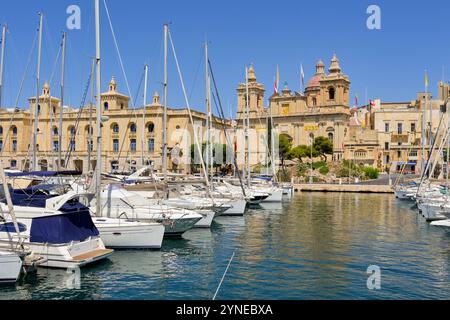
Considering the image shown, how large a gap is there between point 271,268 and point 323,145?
73.4m

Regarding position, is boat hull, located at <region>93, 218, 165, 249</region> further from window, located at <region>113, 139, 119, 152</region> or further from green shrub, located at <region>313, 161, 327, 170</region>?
green shrub, located at <region>313, 161, 327, 170</region>

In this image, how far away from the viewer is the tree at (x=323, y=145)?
90000 mm

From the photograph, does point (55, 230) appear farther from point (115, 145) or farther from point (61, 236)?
point (115, 145)

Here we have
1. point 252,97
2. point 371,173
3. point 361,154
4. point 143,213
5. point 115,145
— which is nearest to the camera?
point 143,213

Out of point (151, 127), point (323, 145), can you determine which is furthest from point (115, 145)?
point (323, 145)

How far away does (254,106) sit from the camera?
105 m

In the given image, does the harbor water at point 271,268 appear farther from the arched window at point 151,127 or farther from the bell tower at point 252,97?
the bell tower at point 252,97

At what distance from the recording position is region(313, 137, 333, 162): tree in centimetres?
9000

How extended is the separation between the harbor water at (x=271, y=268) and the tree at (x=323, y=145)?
6072 cm

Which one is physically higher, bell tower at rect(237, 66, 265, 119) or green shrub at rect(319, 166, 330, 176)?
bell tower at rect(237, 66, 265, 119)

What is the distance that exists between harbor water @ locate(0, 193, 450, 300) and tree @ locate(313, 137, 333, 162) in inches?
2390

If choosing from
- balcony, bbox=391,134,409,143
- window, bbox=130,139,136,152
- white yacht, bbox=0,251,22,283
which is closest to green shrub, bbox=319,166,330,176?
balcony, bbox=391,134,409,143

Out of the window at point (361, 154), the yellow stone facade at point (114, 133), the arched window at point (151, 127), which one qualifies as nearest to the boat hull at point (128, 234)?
the yellow stone facade at point (114, 133)

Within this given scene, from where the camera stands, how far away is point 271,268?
1836 centimetres
